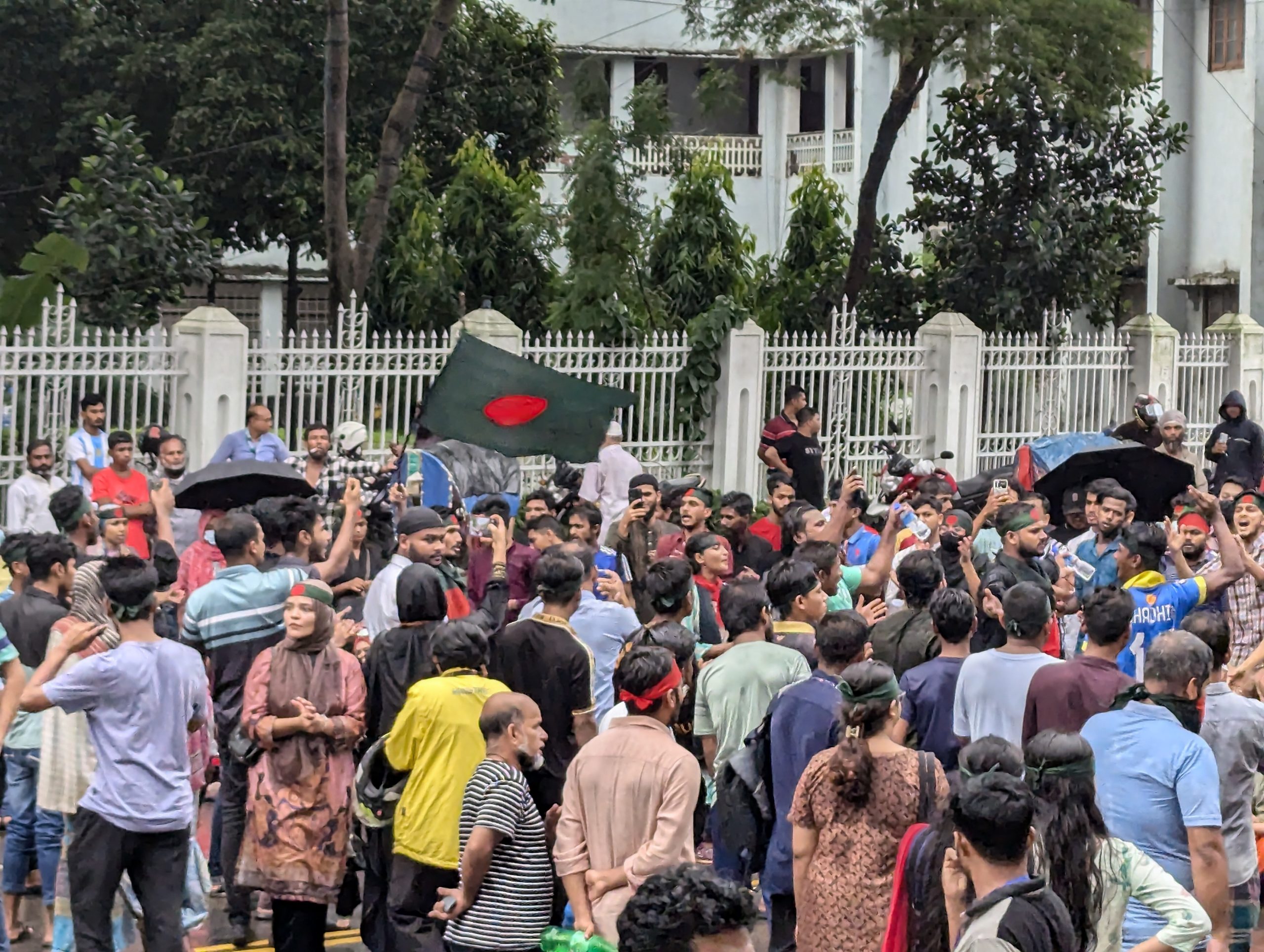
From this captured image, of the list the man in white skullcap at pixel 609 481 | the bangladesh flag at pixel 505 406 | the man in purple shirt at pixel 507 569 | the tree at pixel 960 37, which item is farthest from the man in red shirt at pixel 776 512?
the tree at pixel 960 37

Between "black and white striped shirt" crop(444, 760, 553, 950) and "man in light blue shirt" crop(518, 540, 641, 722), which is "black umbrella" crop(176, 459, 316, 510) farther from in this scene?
"black and white striped shirt" crop(444, 760, 553, 950)

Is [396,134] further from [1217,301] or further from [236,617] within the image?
[1217,301]

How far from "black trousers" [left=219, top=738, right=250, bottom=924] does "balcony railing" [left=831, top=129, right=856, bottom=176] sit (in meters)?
25.6

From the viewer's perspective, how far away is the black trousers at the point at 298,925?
22.0 ft

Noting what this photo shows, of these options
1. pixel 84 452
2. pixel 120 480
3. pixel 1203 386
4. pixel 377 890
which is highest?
pixel 1203 386

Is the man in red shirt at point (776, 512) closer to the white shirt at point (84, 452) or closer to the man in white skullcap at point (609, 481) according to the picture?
the man in white skullcap at point (609, 481)

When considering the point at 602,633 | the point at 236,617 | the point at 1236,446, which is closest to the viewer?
the point at 236,617

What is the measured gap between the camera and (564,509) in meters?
10.3

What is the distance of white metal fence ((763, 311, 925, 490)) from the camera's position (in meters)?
17.6

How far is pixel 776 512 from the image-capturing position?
11.0 metres

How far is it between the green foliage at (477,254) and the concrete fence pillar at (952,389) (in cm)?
517

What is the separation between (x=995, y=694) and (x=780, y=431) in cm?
1001

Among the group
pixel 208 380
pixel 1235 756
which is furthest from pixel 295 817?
pixel 208 380

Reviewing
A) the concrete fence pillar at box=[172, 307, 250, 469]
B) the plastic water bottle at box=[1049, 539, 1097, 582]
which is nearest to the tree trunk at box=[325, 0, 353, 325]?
the concrete fence pillar at box=[172, 307, 250, 469]
